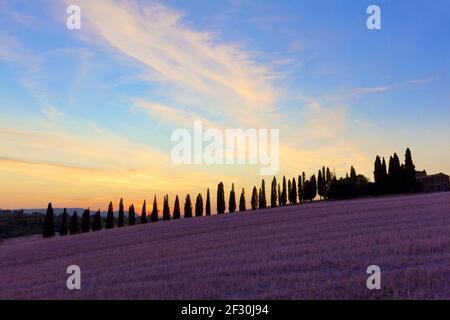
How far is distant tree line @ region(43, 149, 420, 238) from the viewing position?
9075cm

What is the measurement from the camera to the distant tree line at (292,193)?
298ft

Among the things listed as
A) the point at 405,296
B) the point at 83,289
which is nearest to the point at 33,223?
the point at 83,289

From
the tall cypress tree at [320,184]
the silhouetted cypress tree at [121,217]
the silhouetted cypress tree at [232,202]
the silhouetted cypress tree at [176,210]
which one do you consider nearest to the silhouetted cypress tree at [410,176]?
the tall cypress tree at [320,184]

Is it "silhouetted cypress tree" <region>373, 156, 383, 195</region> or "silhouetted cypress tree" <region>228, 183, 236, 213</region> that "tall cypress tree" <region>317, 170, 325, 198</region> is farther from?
"silhouetted cypress tree" <region>228, 183, 236, 213</region>

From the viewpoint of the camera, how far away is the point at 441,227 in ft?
79.0

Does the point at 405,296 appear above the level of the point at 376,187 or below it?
below

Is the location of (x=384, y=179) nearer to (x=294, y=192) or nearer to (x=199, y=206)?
(x=294, y=192)

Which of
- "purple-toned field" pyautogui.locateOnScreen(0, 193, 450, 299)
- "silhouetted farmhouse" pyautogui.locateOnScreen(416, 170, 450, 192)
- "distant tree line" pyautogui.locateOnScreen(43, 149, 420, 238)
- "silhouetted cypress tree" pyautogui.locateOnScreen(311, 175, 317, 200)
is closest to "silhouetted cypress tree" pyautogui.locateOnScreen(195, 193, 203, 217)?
"distant tree line" pyautogui.locateOnScreen(43, 149, 420, 238)

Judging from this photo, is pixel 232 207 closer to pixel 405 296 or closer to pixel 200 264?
pixel 200 264

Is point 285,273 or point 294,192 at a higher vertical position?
point 294,192

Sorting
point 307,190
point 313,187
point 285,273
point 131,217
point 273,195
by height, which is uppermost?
point 313,187

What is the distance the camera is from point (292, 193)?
11200cm

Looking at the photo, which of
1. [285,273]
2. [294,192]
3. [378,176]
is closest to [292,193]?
[294,192]
